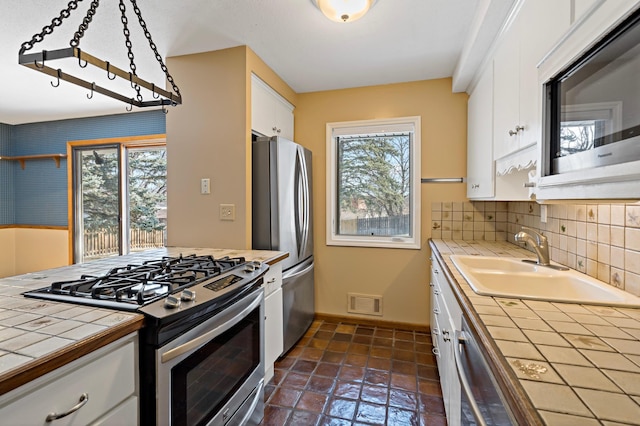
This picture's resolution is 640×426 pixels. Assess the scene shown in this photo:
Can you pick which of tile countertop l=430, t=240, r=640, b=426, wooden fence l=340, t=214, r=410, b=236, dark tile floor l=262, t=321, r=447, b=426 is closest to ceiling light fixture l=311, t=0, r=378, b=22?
tile countertop l=430, t=240, r=640, b=426

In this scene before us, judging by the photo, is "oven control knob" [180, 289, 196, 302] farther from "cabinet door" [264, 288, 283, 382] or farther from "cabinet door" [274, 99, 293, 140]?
"cabinet door" [274, 99, 293, 140]

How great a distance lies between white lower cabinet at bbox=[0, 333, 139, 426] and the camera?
67 centimetres

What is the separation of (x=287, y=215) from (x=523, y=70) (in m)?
1.69

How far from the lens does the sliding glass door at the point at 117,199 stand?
3908 millimetres

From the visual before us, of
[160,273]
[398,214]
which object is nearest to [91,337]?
[160,273]

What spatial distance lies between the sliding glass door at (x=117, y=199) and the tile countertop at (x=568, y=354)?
12.8 ft

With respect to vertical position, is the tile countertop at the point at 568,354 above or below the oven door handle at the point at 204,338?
above

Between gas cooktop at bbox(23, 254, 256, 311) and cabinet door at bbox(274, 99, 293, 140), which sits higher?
cabinet door at bbox(274, 99, 293, 140)

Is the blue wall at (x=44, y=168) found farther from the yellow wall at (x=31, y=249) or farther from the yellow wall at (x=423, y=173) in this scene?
the yellow wall at (x=423, y=173)

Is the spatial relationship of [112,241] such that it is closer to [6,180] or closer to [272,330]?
[6,180]

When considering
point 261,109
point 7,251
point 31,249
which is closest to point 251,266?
point 261,109

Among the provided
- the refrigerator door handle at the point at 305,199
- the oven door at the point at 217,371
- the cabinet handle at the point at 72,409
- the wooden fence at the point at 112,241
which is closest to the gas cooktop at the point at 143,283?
the oven door at the point at 217,371

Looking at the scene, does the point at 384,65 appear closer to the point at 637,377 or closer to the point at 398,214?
the point at 398,214

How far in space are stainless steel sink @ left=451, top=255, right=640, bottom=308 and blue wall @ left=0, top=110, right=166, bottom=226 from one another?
4.17 metres
